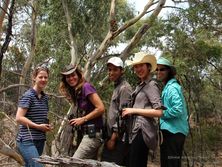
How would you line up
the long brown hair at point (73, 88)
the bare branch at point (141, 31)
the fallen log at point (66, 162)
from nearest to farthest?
the fallen log at point (66, 162) < the long brown hair at point (73, 88) < the bare branch at point (141, 31)

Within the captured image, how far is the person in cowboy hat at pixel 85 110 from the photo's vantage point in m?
3.06

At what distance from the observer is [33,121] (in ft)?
10.2

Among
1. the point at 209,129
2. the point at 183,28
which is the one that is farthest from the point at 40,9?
the point at 209,129

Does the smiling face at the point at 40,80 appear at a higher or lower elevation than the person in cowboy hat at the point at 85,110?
higher

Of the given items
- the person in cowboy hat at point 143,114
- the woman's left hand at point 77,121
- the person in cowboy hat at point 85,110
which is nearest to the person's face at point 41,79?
the person in cowboy hat at point 85,110

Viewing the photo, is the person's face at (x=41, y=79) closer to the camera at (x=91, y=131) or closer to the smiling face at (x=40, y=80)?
the smiling face at (x=40, y=80)

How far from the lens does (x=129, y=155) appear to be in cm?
315

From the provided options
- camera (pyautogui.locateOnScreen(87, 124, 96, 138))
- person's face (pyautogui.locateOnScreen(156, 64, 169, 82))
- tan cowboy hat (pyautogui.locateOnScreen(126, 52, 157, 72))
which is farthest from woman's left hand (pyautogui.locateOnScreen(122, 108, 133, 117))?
A: person's face (pyautogui.locateOnScreen(156, 64, 169, 82))

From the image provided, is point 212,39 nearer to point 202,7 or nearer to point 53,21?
point 202,7

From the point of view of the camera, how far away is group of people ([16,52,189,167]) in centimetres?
305

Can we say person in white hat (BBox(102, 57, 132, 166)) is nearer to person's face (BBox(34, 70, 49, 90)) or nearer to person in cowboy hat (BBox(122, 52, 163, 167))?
person in cowboy hat (BBox(122, 52, 163, 167))

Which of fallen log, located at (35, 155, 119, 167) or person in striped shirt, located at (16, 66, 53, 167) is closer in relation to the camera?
fallen log, located at (35, 155, 119, 167)

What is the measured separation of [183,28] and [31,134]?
8.10 m

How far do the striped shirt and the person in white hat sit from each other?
0.49 metres
